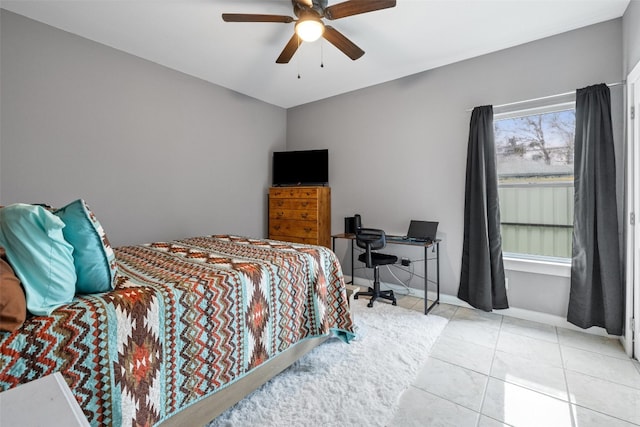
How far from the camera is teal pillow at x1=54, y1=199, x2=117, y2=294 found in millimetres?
1239

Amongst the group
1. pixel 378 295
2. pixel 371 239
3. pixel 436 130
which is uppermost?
pixel 436 130

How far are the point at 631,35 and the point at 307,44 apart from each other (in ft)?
8.61

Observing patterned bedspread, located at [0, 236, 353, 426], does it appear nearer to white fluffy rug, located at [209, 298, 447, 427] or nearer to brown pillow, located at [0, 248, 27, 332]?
brown pillow, located at [0, 248, 27, 332]

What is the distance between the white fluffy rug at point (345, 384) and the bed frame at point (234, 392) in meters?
0.09

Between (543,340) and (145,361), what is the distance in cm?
296

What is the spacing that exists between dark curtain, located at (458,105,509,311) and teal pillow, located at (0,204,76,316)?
10.5 feet

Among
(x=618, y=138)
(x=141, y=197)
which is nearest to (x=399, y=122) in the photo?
(x=618, y=138)

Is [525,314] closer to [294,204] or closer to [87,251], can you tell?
[294,204]

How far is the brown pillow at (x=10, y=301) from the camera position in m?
0.91

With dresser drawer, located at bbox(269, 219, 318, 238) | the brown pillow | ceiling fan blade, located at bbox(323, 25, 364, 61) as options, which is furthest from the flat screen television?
the brown pillow

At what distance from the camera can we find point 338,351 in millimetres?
2279

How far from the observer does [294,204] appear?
13.8ft

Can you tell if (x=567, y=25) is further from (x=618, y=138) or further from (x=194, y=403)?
(x=194, y=403)

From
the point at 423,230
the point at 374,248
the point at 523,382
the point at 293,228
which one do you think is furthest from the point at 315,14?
the point at 523,382
